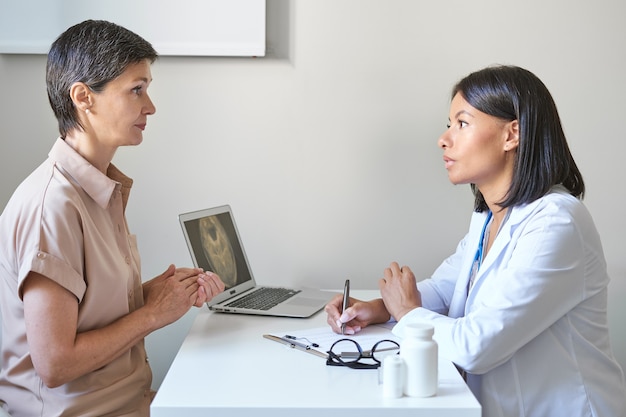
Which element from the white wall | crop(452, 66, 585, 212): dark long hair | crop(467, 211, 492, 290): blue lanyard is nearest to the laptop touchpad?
the white wall

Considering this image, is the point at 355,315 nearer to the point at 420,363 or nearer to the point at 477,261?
the point at 477,261

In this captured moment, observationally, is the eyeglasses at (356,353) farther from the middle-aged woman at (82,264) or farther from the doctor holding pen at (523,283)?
the middle-aged woman at (82,264)

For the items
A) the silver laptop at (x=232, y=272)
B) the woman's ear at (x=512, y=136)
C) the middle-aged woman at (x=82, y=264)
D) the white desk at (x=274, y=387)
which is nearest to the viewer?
the white desk at (x=274, y=387)

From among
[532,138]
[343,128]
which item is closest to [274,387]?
[532,138]

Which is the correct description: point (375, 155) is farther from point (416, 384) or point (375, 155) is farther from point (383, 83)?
point (416, 384)

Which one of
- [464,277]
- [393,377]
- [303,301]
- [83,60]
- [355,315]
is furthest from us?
[303,301]

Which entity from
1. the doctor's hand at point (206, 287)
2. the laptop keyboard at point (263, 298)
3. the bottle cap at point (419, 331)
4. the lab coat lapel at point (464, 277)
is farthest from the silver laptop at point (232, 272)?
the bottle cap at point (419, 331)

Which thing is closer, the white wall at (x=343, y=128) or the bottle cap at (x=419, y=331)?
the bottle cap at (x=419, y=331)

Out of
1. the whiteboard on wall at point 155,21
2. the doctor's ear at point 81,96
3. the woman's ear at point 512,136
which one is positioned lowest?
the woman's ear at point 512,136

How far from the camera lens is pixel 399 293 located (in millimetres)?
1762

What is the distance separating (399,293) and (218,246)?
0.63 metres

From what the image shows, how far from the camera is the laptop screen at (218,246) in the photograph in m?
2.06

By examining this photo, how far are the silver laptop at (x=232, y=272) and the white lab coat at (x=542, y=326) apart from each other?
18.9 inches

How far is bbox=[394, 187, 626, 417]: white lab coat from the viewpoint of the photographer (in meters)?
1.46
